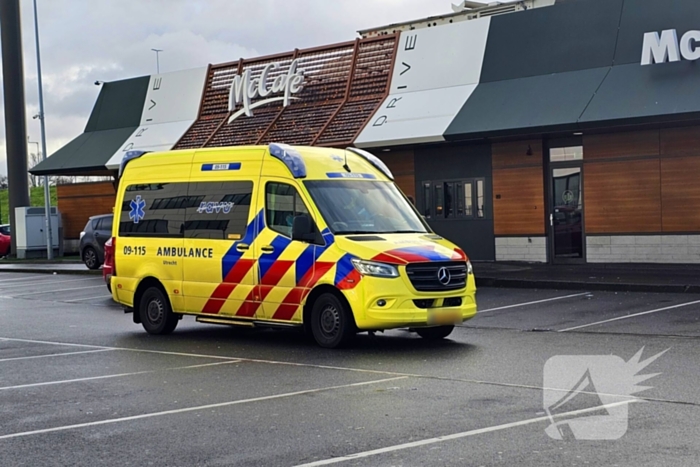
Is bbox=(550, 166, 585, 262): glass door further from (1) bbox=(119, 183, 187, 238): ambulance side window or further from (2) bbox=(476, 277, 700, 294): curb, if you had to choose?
(1) bbox=(119, 183, 187, 238): ambulance side window

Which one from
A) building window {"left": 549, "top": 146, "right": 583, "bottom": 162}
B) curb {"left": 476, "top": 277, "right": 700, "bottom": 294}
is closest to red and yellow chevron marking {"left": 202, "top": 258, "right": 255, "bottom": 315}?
curb {"left": 476, "top": 277, "right": 700, "bottom": 294}

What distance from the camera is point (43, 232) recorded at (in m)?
39.7

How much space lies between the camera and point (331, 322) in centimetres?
1191

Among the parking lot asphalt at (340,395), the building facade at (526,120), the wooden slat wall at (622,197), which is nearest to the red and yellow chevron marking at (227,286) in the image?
the parking lot asphalt at (340,395)

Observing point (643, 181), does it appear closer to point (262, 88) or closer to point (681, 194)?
point (681, 194)

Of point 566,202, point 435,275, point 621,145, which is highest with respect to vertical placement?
point 621,145

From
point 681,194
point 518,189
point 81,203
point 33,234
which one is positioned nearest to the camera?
point 681,194

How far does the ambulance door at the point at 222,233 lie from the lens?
12842 mm

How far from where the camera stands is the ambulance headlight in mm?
11414

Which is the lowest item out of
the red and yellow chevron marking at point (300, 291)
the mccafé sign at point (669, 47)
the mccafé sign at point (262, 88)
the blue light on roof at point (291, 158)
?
the red and yellow chevron marking at point (300, 291)

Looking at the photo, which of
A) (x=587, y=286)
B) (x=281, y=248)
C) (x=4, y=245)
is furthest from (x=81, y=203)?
(x=281, y=248)

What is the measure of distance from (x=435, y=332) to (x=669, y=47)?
10.7 m

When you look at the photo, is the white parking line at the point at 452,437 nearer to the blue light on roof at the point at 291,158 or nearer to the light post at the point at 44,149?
the blue light on roof at the point at 291,158

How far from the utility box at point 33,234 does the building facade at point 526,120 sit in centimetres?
1218
